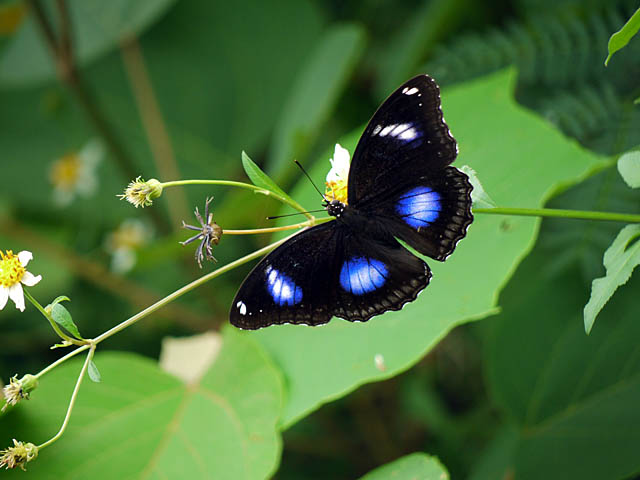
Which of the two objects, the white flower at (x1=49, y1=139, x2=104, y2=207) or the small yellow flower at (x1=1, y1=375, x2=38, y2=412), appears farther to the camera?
the white flower at (x1=49, y1=139, x2=104, y2=207)

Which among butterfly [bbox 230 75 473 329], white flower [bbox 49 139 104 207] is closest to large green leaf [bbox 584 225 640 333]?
butterfly [bbox 230 75 473 329]

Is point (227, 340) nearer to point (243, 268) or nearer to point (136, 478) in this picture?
point (136, 478)

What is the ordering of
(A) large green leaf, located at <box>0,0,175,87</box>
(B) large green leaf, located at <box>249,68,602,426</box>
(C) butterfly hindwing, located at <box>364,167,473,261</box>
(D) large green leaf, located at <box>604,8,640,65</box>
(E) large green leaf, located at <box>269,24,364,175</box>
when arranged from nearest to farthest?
(D) large green leaf, located at <box>604,8,640,65</box>
(C) butterfly hindwing, located at <box>364,167,473,261</box>
(B) large green leaf, located at <box>249,68,602,426</box>
(E) large green leaf, located at <box>269,24,364,175</box>
(A) large green leaf, located at <box>0,0,175,87</box>

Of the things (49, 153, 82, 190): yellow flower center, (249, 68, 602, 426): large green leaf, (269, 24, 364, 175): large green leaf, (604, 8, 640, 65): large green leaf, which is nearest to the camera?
(604, 8, 640, 65): large green leaf

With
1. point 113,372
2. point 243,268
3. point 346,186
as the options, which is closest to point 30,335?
point 243,268

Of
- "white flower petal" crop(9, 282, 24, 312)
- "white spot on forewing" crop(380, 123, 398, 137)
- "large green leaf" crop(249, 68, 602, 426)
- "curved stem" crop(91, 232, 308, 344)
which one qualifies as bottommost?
"large green leaf" crop(249, 68, 602, 426)

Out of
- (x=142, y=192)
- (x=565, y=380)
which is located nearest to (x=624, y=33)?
(x=142, y=192)

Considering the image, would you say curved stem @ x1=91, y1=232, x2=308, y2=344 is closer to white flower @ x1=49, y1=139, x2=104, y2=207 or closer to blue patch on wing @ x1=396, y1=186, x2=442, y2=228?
blue patch on wing @ x1=396, y1=186, x2=442, y2=228
